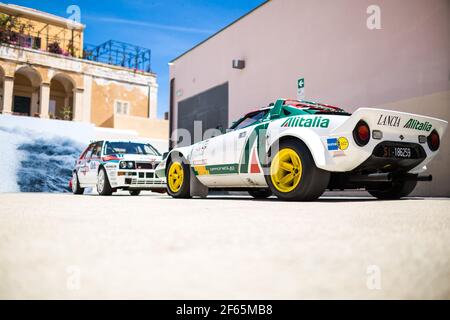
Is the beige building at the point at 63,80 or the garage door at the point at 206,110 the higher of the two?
the beige building at the point at 63,80

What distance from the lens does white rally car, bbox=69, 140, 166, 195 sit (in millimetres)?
8414

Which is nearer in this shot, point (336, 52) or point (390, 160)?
point (390, 160)

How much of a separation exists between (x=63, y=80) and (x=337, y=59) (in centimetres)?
2060

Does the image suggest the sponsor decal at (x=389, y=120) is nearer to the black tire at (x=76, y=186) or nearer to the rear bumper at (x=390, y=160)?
the rear bumper at (x=390, y=160)

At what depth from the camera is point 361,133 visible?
414 cm

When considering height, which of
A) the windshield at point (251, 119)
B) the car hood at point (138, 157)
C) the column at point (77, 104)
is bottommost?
the car hood at point (138, 157)

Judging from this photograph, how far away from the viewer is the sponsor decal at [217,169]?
5.35 metres

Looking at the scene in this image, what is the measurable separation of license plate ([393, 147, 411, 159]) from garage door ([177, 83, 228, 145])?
8514 mm

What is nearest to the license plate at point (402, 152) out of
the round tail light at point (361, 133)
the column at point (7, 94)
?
the round tail light at point (361, 133)

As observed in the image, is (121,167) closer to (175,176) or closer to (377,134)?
(175,176)

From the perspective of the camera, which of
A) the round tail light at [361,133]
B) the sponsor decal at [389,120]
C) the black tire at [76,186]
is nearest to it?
the round tail light at [361,133]

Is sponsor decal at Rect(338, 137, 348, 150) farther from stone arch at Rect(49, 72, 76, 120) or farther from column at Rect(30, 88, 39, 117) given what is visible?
column at Rect(30, 88, 39, 117)

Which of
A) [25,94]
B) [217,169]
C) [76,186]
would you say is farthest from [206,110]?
[25,94]

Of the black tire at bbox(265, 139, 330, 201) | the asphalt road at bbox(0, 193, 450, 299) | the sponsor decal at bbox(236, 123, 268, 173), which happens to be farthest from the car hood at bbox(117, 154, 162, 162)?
the asphalt road at bbox(0, 193, 450, 299)
